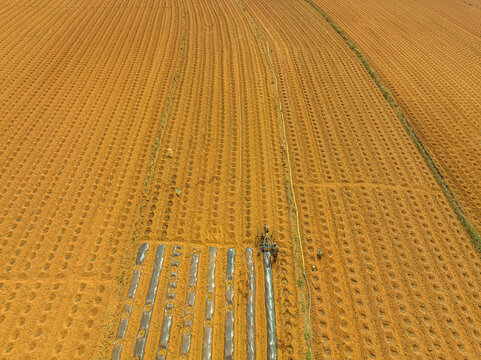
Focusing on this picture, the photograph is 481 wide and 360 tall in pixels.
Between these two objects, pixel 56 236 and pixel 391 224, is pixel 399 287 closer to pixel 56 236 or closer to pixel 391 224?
pixel 391 224

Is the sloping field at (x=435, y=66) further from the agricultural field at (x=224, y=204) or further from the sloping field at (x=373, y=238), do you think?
the sloping field at (x=373, y=238)

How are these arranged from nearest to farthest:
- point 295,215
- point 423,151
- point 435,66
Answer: point 295,215, point 423,151, point 435,66

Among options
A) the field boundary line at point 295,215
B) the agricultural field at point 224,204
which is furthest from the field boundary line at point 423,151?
the field boundary line at point 295,215

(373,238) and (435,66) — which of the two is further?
(435,66)

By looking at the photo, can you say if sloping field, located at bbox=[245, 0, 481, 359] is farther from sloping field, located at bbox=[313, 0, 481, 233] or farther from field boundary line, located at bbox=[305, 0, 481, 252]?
sloping field, located at bbox=[313, 0, 481, 233]

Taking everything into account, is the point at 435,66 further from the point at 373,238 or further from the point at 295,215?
the point at 295,215

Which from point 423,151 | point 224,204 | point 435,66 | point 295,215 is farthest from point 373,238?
point 435,66

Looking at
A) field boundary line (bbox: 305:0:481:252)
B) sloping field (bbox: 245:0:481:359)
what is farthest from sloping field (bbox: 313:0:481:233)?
sloping field (bbox: 245:0:481:359)

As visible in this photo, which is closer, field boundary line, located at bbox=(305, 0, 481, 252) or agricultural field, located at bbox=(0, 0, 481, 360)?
agricultural field, located at bbox=(0, 0, 481, 360)
